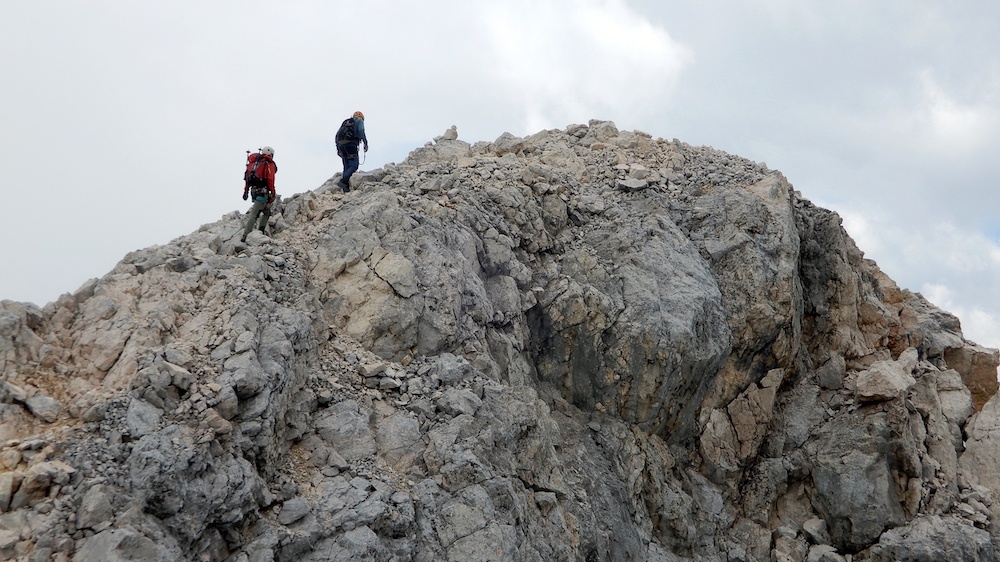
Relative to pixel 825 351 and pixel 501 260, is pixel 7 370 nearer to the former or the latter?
pixel 501 260

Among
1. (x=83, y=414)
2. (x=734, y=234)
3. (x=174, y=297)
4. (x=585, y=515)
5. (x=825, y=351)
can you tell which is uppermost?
(x=734, y=234)

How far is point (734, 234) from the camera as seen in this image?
2155cm

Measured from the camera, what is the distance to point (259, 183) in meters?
16.5

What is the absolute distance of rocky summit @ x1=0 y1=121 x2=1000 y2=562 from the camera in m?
11.1

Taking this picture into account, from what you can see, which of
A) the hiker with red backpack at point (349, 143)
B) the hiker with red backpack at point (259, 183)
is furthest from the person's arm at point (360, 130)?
the hiker with red backpack at point (259, 183)

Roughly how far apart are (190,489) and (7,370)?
318 centimetres

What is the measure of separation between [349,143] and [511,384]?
730 centimetres

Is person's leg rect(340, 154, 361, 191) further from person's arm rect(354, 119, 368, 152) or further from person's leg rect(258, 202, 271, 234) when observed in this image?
person's leg rect(258, 202, 271, 234)

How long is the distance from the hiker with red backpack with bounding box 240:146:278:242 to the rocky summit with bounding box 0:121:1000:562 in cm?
46

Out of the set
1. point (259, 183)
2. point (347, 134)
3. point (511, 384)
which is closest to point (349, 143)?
point (347, 134)

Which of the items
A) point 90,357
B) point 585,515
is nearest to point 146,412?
point 90,357

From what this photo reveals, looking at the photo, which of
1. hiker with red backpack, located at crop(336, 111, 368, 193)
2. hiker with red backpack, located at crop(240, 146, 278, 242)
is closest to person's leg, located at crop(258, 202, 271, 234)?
hiker with red backpack, located at crop(240, 146, 278, 242)

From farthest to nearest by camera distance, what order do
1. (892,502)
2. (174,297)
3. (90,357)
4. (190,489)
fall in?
(892,502), (174,297), (90,357), (190,489)

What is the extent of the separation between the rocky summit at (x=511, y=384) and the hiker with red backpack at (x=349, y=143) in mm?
638
